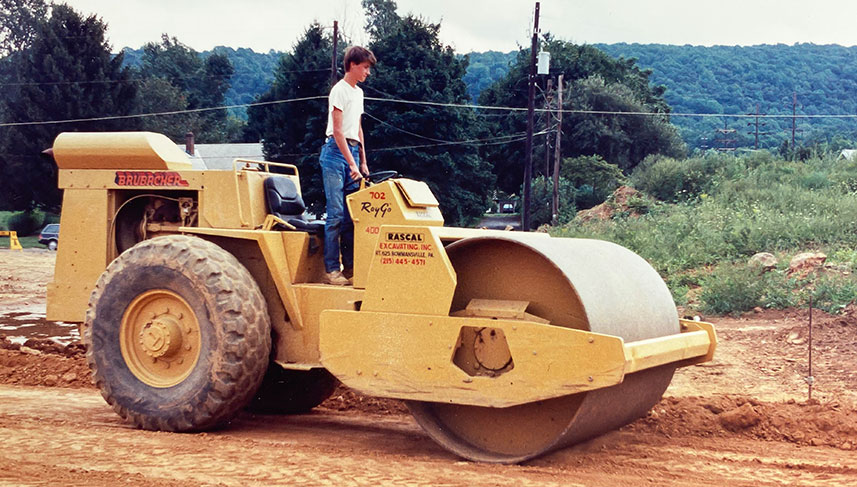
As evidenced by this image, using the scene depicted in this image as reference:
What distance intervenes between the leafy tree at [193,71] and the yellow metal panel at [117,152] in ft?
212

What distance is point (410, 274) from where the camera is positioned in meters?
6.02

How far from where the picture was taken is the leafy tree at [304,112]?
41250mm

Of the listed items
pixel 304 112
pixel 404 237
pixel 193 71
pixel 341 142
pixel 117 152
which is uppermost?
pixel 193 71

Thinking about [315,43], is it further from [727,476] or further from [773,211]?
[727,476]

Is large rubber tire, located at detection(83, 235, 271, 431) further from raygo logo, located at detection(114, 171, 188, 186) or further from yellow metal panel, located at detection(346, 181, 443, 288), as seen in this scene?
yellow metal panel, located at detection(346, 181, 443, 288)

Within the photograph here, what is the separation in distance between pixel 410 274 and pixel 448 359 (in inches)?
23.2

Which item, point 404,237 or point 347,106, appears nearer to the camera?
point 404,237

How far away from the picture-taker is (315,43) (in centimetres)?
5069

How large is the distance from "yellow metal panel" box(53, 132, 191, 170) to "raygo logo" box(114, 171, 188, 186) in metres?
0.05

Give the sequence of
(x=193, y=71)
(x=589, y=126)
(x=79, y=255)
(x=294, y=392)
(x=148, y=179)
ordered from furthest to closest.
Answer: (x=193, y=71) < (x=589, y=126) < (x=294, y=392) < (x=79, y=255) < (x=148, y=179)

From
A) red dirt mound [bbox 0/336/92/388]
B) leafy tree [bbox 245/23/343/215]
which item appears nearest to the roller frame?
red dirt mound [bbox 0/336/92/388]

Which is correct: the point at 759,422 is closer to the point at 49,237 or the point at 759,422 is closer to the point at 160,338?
the point at 160,338

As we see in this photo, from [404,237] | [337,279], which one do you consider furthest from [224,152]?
[404,237]

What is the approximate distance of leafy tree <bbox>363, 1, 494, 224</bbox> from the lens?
41062 millimetres
